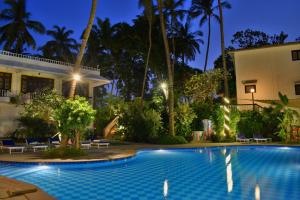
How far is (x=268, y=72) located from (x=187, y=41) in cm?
1471

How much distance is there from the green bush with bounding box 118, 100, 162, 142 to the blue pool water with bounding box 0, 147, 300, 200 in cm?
850

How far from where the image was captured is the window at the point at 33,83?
81.9 ft

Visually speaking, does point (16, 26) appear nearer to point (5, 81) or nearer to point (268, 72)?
point (5, 81)

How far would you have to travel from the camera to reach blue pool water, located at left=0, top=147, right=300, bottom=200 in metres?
7.71

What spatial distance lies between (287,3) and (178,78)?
3681 inches

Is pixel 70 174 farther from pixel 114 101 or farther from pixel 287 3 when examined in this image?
pixel 287 3

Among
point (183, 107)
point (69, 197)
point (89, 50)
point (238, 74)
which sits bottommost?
point (69, 197)

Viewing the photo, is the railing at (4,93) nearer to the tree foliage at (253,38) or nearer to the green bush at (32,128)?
the green bush at (32,128)

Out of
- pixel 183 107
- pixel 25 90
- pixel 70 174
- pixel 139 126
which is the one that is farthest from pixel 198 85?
pixel 70 174

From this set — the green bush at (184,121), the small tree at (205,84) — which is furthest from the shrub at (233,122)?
the small tree at (205,84)

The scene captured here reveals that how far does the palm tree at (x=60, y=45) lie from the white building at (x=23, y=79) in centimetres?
1932

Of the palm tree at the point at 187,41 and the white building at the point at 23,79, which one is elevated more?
the palm tree at the point at 187,41

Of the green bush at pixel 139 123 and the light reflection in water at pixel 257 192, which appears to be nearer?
the light reflection in water at pixel 257 192

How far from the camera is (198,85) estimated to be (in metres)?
27.1
